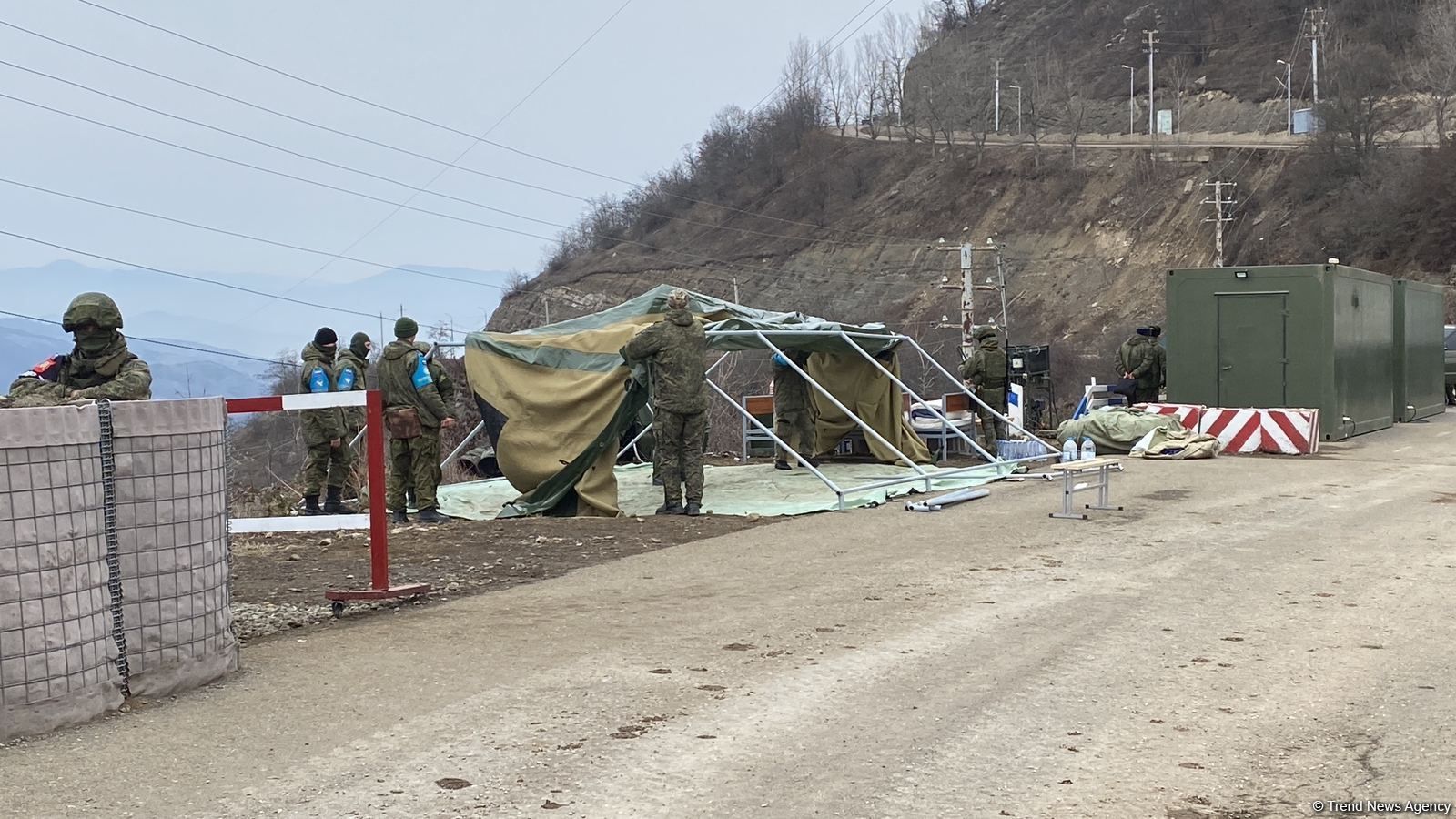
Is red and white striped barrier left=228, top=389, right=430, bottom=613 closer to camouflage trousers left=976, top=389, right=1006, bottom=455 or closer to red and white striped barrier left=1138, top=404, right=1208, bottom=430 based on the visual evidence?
camouflage trousers left=976, top=389, right=1006, bottom=455

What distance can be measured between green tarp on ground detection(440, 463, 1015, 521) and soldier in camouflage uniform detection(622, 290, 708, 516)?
433 mm

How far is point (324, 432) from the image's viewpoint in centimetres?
1327

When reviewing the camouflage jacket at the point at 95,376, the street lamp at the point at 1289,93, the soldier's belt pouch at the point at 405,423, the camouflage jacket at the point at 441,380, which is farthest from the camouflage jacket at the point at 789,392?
the street lamp at the point at 1289,93

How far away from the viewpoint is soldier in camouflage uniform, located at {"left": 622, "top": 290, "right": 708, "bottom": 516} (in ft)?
41.5

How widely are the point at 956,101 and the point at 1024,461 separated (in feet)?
261

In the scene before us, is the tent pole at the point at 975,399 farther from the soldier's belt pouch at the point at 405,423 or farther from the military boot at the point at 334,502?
the military boot at the point at 334,502

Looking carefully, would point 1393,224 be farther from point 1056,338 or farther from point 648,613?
point 648,613

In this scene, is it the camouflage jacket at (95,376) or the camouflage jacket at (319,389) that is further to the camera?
the camouflage jacket at (319,389)

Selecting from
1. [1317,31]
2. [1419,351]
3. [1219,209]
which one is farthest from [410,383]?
[1317,31]

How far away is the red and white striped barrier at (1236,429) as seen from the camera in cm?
1828

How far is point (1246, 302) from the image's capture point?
1936 centimetres

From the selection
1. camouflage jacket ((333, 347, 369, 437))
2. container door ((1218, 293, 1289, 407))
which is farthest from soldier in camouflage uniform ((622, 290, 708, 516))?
container door ((1218, 293, 1289, 407))

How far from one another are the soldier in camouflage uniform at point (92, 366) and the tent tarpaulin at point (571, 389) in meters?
5.93

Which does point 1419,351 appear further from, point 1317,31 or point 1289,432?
point 1317,31
